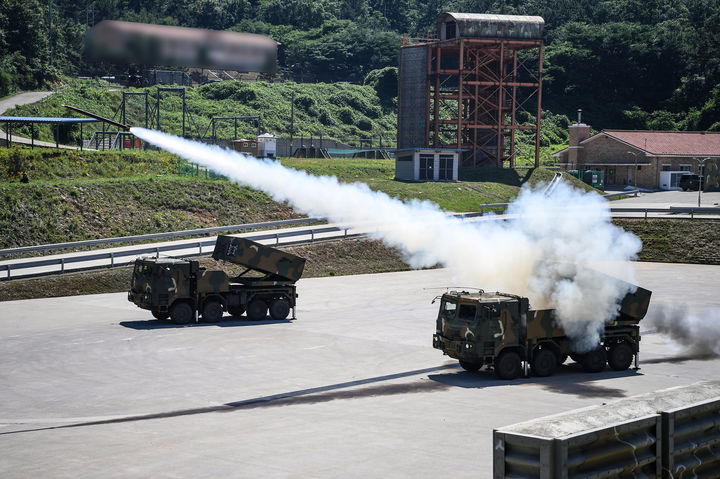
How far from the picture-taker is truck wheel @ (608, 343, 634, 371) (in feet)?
97.0

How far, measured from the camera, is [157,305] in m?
37.2

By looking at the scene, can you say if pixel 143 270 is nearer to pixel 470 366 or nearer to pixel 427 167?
pixel 470 366

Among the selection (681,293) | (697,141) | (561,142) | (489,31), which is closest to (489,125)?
(489,31)

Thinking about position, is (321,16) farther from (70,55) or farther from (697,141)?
(697,141)

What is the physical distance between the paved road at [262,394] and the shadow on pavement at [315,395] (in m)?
0.06

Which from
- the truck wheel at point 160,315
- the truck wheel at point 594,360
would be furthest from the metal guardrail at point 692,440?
the truck wheel at point 160,315

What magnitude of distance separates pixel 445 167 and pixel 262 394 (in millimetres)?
65798

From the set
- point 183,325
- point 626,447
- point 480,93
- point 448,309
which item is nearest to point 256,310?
point 183,325

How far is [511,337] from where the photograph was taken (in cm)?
2795

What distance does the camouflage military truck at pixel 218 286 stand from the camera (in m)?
37.3

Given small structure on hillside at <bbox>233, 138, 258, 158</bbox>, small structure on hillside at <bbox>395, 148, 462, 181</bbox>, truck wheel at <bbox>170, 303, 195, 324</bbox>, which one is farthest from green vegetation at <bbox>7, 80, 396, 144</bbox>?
→ truck wheel at <bbox>170, 303, 195, 324</bbox>

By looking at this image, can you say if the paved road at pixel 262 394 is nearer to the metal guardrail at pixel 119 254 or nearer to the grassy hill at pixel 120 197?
the metal guardrail at pixel 119 254

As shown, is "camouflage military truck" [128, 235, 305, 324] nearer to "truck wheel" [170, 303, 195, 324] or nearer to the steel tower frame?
"truck wheel" [170, 303, 195, 324]

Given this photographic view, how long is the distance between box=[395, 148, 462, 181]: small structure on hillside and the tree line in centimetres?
4637
